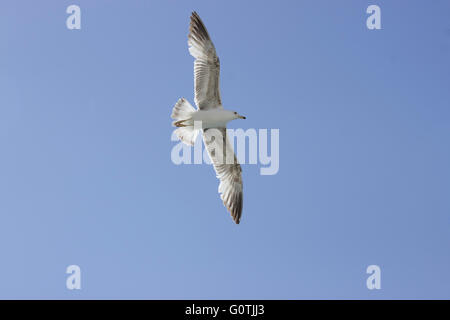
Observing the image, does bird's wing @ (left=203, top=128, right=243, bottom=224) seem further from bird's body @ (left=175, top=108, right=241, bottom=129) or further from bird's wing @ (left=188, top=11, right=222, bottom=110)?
bird's wing @ (left=188, top=11, right=222, bottom=110)

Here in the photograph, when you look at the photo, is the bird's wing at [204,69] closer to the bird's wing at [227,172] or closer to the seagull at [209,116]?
the seagull at [209,116]

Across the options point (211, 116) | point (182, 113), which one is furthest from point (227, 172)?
point (182, 113)

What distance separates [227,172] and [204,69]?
7.23ft

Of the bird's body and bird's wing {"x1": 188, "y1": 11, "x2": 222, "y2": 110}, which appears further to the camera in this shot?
the bird's body

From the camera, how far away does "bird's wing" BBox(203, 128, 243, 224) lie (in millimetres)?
12188

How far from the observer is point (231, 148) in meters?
12.2

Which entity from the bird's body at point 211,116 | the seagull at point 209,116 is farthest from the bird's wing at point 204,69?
the bird's body at point 211,116

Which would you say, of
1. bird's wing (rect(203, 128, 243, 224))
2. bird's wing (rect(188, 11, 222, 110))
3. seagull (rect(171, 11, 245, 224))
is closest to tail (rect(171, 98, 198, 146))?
seagull (rect(171, 11, 245, 224))

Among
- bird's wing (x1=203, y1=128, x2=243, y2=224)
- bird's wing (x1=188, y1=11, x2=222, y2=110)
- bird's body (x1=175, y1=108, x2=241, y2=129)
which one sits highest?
bird's wing (x1=188, y1=11, x2=222, y2=110)

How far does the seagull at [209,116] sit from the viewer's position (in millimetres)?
11516

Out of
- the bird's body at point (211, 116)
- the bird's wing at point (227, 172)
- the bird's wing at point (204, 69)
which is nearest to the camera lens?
the bird's wing at point (204, 69)

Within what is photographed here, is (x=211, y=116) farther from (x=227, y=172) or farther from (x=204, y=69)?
(x=227, y=172)
